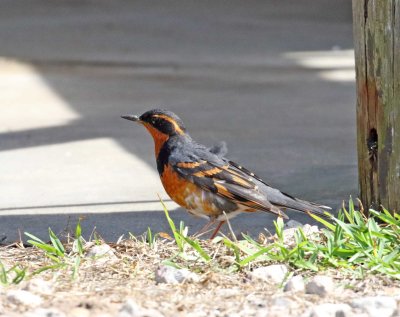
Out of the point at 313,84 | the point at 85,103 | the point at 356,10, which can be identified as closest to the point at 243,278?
the point at 356,10

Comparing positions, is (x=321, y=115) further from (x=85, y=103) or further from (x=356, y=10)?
(x=356, y=10)

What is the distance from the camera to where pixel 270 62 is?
1277 cm

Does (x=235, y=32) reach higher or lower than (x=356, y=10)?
lower

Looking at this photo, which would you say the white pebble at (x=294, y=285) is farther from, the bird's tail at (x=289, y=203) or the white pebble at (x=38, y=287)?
the bird's tail at (x=289, y=203)

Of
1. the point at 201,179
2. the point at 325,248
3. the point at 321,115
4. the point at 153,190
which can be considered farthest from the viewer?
the point at 321,115

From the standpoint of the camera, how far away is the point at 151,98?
10.9 meters

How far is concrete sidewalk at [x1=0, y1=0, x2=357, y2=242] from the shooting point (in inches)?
293

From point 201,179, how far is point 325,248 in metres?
1.03

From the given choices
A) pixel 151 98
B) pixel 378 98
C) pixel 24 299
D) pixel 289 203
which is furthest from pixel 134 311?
pixel 151 98

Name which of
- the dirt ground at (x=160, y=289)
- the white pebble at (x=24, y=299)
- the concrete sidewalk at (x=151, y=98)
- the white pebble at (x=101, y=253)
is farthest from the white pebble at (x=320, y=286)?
the concrete sidewalk at (x=151, y=98)

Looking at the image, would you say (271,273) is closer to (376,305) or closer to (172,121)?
(376,305)

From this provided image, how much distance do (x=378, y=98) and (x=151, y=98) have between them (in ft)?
16.7

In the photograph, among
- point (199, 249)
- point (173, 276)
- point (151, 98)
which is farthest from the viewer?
point (151, 98)

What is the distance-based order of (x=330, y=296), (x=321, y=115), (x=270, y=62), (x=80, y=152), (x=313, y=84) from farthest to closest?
(x=270, y=62), (x=313, y=84), (x=321, y=115), (x=80, y=152), (x=330, y=296)
